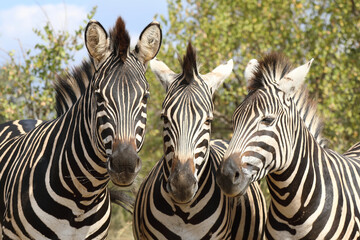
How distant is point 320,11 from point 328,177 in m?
9.76

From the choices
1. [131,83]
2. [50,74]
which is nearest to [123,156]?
[131,83]

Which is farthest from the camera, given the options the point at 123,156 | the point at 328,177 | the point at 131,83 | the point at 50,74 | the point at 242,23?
the point at 242,23

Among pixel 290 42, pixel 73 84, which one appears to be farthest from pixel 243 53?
pixel 73 84

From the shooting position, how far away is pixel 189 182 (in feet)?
14.3

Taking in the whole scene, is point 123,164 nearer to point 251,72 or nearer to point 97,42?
point 97,42

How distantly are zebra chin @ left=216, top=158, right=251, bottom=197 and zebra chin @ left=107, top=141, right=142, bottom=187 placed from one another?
70 centimetres

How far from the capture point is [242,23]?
13.7 meters

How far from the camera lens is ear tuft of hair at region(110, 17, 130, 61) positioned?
472 cm

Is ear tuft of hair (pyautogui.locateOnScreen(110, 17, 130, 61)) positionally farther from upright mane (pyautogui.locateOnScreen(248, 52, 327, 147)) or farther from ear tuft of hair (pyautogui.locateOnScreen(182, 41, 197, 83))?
upright mane (pyautogui.locateOnScreen(248, 52, 327, 147))

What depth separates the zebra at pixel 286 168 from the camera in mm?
4488

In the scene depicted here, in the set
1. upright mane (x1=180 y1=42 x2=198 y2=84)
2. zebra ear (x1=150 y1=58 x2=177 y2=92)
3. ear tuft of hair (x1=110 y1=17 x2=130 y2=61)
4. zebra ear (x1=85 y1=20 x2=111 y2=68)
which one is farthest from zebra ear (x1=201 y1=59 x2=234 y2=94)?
zebra ear (x1=85 y1=20 x2=111 y2=68)

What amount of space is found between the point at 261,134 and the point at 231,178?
0.46 metres

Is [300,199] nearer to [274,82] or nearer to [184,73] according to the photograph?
[274,82]

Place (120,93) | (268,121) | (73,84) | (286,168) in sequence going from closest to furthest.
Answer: (120,93)
(268,121)
(286,168)
(73,84)
